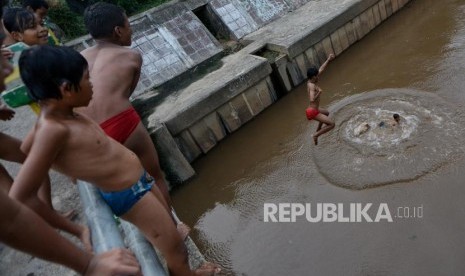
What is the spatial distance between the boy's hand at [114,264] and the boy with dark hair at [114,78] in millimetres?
1478

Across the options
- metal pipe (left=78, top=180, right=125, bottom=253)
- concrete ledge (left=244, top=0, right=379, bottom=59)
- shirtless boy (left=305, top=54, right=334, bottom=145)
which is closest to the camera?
metal pipe (left=78, top=180, right=125, bottom=253)

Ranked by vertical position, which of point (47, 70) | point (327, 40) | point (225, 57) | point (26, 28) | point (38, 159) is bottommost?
point (327, 40)

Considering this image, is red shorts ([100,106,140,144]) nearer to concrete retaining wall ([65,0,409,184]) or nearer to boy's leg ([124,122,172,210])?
boy's leg ([124,122,172,210])

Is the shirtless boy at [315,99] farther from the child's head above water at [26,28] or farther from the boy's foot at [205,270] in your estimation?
the child's head above water at [26,28]

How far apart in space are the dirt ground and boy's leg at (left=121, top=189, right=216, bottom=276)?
0.85 metres

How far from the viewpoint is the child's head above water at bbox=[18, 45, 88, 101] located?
5.71 feet

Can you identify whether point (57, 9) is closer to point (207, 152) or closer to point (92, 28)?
point (207, 152)

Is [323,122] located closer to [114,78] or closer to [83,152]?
[114,78]

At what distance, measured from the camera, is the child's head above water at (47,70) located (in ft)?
5.71

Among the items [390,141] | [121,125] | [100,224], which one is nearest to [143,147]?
[121,125]

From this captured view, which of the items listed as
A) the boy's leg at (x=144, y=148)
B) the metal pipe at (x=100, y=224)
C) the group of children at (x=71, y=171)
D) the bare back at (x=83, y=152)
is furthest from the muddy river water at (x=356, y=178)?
the metal pipe at (x=100, y=224)

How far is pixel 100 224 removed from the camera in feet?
5.04

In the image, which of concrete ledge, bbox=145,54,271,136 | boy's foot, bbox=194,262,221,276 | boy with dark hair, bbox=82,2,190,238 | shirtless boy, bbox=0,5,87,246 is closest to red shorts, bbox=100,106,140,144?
boy with dark hair, bbox=82,2,190,238

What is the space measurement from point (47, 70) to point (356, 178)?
4209 mm
